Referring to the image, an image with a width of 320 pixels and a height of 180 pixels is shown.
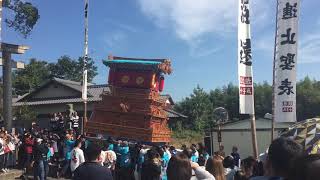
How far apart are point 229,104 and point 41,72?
82.1 feet

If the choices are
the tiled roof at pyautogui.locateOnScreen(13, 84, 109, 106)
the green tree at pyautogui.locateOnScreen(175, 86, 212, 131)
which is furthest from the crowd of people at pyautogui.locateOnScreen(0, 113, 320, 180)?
the green tree at pyautogui.locateOnScreen(175, 86, 212, 131)

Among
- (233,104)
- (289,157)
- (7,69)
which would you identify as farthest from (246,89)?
(233,104)

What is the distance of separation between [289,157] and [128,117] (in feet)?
56.1

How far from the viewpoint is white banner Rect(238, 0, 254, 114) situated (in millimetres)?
11422

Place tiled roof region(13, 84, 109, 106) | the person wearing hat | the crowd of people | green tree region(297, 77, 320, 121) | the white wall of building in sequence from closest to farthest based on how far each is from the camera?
the crowd of people, the person wearing hat, the white wall of building, tiled roof region(13, 84, 109, 106), green tree region(297, 77, 320, 121)

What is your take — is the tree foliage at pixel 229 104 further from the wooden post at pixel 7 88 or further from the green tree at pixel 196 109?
the wooden post at pixel 7 88

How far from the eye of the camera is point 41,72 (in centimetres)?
6106

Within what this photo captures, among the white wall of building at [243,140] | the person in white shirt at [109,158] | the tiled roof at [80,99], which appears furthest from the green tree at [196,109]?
the person in white shirt at [109,158]

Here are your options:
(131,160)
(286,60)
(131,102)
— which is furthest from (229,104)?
(286,60)

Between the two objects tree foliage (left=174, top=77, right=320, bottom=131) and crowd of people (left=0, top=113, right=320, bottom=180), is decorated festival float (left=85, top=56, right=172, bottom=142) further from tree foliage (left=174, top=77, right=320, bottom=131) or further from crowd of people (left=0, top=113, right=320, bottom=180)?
tree foliage (left=174, top=77, right=320, bottom=131)

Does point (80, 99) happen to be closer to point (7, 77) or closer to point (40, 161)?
point (7, 77)

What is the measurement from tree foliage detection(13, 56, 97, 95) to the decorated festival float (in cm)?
1405

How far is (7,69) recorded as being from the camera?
19641 millimetres

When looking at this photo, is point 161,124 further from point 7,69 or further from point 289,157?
point 289,157
